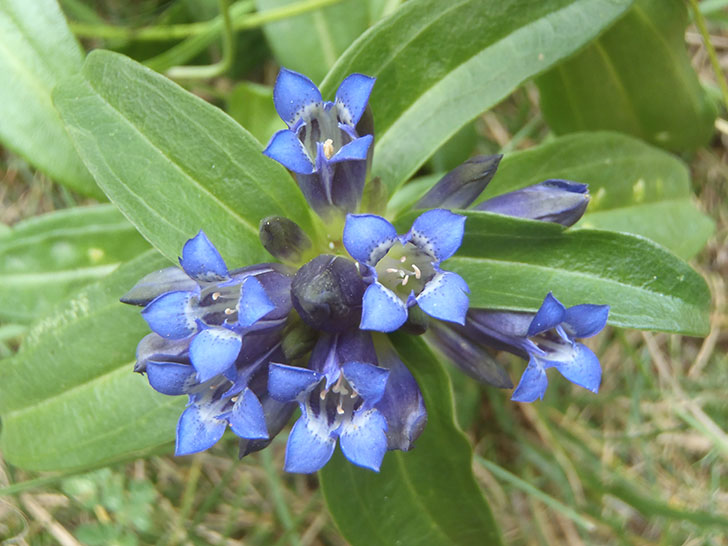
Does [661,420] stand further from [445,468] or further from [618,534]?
[445,468]

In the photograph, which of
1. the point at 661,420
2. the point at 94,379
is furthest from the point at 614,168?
the point at 94,379

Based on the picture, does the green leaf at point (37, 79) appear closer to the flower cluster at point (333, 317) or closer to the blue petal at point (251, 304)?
the flower cluster at point (333, 317)

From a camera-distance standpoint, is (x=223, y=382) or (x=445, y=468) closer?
(x=223, y=382)

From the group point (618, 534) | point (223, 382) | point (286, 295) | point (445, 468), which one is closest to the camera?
point (223, 382)

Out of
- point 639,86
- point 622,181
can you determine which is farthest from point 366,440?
point 639,86

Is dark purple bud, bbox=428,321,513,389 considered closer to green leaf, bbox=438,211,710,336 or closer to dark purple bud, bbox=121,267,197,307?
green leaf, bbox=438,211,710,336

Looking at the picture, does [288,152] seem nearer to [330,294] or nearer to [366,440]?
[330,294]

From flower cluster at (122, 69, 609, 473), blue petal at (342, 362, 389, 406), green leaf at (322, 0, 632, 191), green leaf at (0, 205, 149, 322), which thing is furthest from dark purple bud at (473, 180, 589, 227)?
green leaf at (0, 205, 149, 322)
